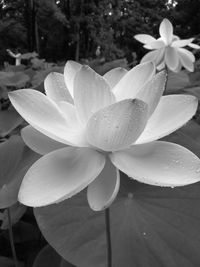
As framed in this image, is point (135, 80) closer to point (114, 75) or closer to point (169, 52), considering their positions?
point (114, 75)

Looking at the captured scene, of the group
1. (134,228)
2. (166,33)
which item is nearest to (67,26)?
(166,33)

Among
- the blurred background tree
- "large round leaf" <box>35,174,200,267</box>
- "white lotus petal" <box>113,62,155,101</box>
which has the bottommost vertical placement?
the blurred background tree

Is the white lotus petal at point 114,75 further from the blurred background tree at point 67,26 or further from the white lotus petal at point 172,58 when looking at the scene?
the blurred background tree at point 67,26

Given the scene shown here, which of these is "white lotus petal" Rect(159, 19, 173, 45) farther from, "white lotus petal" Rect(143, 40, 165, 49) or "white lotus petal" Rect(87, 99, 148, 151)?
"white lotus petal" Rect(87, 99, 148, 151)

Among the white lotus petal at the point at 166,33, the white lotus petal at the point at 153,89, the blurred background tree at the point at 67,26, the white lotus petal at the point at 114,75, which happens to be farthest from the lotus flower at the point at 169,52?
the blurred background tree at the point at 67,26

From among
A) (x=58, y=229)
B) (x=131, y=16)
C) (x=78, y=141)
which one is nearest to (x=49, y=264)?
(x=58, y=229)

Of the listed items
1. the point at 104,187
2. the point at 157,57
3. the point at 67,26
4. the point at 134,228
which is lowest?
the point at 67,26

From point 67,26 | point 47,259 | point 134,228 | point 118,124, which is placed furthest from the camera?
point 67,26

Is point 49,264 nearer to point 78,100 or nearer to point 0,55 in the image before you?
point 78,100

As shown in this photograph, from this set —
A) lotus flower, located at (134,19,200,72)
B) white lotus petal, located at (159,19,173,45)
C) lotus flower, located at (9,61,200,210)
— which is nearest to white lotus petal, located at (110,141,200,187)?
lotus flower, located at (9,61,200,210)
